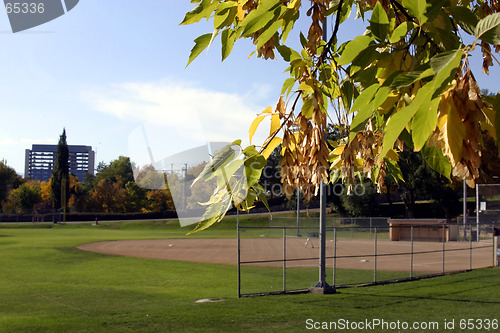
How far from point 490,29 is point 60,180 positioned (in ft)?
299

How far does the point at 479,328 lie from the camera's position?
9664mm

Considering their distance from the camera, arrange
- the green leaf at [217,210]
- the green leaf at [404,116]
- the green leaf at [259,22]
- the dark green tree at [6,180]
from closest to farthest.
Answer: the green leaf at [404,116] → the green leaf at [217,210] → the green leaf at [259,22] → the dark green tree at [6,180]

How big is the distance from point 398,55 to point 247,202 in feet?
2.62

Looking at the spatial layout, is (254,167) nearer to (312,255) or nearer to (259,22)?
(259,22)

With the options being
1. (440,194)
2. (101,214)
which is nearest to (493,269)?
(440,194)

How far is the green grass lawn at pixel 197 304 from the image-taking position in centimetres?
1044

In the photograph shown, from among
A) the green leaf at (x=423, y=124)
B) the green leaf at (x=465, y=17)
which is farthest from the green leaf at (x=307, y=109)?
the green leaf at (x=423, y=124)

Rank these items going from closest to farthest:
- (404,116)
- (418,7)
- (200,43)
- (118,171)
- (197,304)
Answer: (404,116)
(418,7)
(200,43)
(197,304)
(118,171)

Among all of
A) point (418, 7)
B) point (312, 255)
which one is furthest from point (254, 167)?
point (312, 255)

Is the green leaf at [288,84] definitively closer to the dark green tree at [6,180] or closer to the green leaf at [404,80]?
the green leaf at [404,80]

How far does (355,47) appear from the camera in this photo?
1.66 m

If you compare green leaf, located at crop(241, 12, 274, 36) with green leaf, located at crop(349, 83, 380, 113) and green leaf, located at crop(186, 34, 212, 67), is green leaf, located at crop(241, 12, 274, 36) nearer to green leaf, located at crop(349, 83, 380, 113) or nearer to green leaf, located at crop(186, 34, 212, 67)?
green leaf, located at crop(186, 34, 212, 67)

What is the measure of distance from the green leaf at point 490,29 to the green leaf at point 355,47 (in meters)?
0.59

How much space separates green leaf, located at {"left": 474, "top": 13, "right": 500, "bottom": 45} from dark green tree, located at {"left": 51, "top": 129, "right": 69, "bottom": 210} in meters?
86.1
